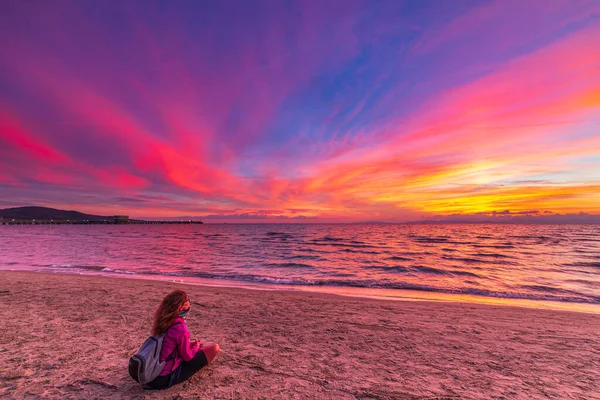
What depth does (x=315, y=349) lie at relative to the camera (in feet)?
22.2

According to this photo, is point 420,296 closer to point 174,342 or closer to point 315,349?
point 315,349

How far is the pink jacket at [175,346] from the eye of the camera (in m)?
4.79

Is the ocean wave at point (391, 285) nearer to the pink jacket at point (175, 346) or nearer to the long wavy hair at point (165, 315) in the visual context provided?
the pink jacket at point (175, 346)

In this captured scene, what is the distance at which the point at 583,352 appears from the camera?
6.90m

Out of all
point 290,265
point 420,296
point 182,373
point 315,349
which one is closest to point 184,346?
point 182,373

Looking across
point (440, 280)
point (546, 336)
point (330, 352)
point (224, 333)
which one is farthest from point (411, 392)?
point (440, 280)

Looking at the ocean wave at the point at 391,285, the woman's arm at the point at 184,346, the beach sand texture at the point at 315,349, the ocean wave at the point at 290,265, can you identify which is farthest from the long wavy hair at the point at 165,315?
the ocean wave at the point at 290,265

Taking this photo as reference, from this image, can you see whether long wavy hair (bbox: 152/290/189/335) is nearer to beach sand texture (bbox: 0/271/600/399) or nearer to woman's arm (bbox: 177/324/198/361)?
woman's arm (bbox: 177/324/198/361)

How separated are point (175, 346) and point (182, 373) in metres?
0.61

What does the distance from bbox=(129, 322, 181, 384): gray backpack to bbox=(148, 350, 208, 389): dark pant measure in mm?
163

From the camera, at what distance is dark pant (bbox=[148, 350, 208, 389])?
483 cm

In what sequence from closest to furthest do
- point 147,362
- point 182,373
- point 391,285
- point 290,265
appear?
point 147,362
point 182,373
point 391,285
point 290,265

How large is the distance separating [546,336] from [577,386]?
10.7ft

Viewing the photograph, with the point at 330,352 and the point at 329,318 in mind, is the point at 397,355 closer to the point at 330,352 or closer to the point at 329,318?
the point at 330,352
